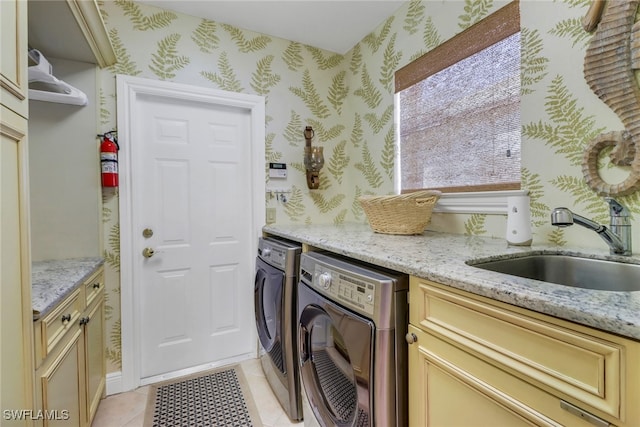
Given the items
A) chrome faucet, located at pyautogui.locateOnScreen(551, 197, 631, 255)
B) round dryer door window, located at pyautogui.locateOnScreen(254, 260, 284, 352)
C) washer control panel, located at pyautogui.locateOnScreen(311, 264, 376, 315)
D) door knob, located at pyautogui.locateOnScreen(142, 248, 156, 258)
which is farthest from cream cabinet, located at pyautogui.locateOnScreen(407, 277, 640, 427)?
door knob, located at pyautogui.locateOnScreen(142, 248, 156, 258)

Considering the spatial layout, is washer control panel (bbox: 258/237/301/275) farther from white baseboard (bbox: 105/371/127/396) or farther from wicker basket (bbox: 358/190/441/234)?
white baseboard (bbox: 105/371/127/396)

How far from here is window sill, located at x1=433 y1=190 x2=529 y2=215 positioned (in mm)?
1410

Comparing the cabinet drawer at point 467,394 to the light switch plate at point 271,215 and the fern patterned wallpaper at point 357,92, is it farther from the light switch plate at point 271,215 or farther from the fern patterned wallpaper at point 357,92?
the light switch plate at point 271,215

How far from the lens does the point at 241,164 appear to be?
2.24 meters

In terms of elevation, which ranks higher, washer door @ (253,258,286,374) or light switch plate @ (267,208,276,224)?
light switch plate @ (267,208,276,224)

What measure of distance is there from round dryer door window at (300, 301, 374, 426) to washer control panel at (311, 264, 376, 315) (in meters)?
0.04

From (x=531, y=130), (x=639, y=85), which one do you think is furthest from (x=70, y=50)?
(x=639, y=85)

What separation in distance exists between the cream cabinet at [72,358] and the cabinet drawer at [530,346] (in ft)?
3.91

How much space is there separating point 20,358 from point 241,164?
164cm

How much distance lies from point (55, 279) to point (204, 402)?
104cm

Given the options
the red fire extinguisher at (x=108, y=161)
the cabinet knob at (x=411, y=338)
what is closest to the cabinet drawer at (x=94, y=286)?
the red fire extinguisher at (x=108, y=161)

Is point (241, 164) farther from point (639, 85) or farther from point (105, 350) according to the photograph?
point (639, 85)

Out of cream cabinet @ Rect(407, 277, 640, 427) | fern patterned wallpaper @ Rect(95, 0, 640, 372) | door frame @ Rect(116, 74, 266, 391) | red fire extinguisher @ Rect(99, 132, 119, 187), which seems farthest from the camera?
door frame @ Rect(116, 74, 266, 391)

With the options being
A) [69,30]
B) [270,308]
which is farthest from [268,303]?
[69,30]
